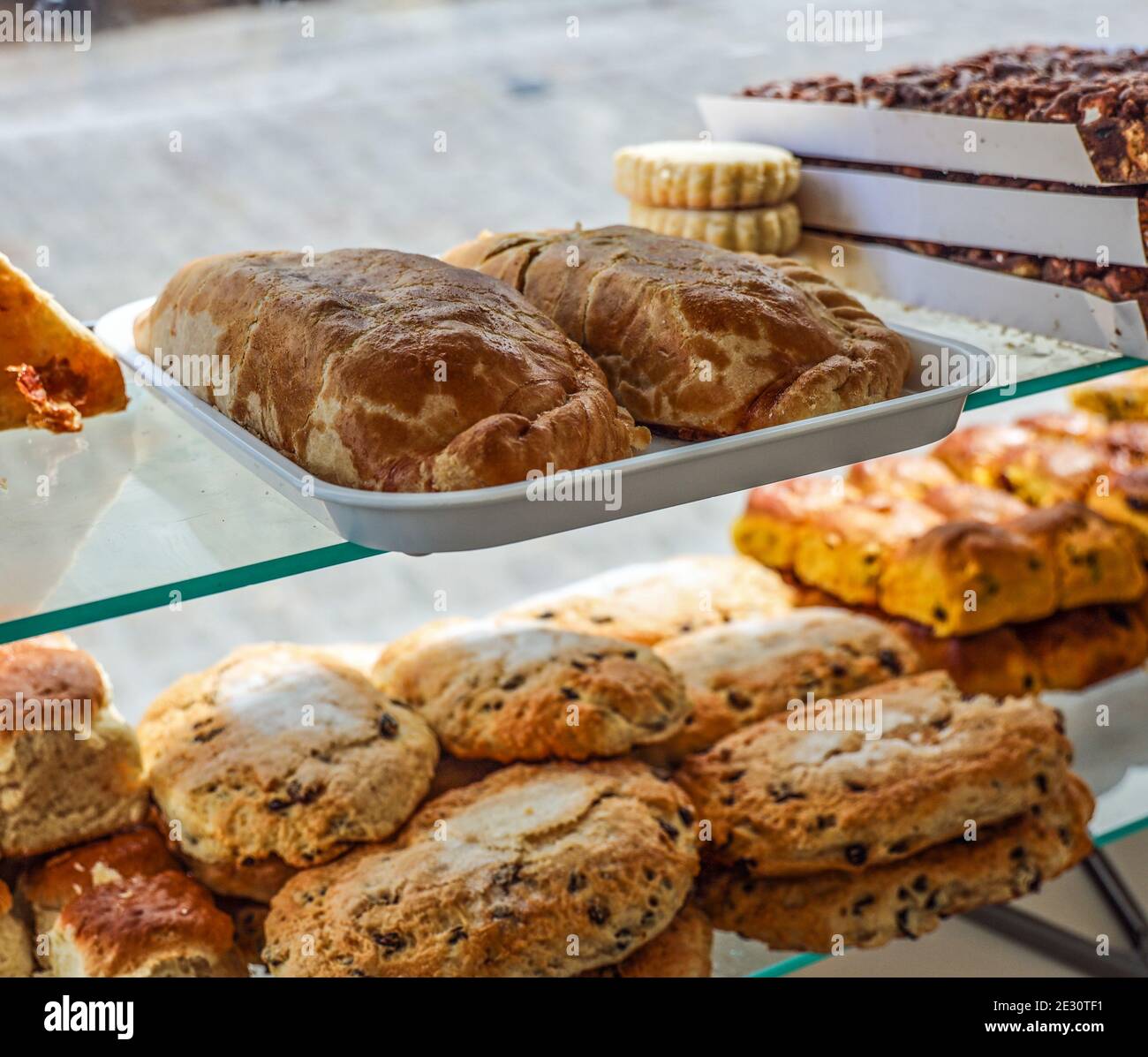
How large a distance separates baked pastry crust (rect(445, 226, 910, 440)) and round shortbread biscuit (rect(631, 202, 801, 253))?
1.01 ft

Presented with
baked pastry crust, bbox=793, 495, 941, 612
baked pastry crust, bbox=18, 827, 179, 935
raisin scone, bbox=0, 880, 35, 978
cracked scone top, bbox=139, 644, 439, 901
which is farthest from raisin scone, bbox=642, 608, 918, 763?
raisin scone, bbox=0, 880, 35, 978

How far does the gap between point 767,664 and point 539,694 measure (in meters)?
0.34

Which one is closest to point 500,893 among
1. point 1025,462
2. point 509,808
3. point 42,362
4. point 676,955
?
point 509,808

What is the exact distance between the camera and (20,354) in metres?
1.00

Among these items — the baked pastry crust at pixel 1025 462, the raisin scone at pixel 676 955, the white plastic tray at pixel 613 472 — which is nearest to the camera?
the white plastic tray at pixel 613 472

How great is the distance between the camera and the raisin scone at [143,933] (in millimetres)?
1130

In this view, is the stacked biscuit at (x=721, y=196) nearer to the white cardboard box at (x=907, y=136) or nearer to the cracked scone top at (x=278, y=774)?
the white cardboard box at (x=907, y=136)

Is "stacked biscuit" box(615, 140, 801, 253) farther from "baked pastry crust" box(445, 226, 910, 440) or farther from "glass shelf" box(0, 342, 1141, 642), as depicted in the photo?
"glass shelf" box(0, 342, 1141, 642)

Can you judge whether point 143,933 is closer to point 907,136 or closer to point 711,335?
point 711,335

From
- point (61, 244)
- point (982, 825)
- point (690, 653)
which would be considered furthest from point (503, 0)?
point (982, 825)

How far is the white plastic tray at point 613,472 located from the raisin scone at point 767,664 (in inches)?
20.9

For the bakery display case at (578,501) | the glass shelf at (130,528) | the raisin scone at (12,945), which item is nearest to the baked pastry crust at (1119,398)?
the bakery display case at (578,501)

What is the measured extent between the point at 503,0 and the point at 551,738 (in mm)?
1139

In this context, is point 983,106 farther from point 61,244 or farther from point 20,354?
point 61,244
